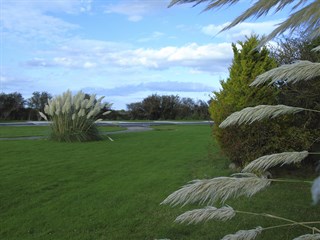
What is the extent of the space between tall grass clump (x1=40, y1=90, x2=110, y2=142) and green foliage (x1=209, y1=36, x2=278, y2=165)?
375 inches

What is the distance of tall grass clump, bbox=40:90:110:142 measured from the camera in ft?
61.9

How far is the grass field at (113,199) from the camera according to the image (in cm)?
589

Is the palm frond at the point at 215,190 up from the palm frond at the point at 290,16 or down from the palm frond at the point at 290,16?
down

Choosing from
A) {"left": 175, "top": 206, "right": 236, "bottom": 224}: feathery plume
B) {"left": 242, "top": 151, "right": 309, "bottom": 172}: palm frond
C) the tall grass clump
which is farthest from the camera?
the tall grass clump

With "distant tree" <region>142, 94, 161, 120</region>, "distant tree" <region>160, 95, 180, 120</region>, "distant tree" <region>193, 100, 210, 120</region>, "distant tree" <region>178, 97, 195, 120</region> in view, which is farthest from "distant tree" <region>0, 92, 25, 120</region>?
"distant tree" <region>193, 100, 210, 120</region>

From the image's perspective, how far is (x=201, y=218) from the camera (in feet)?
10.4

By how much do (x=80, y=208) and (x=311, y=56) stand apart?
664 cm

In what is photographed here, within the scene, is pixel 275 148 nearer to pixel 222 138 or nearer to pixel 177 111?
pixel 222 138

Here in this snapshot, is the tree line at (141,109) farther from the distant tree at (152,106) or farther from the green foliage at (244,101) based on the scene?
the green foliage at (244,101)

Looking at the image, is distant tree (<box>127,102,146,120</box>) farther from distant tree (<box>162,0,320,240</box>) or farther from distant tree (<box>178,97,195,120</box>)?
distant tree (<box>162,0,320,240</box>)

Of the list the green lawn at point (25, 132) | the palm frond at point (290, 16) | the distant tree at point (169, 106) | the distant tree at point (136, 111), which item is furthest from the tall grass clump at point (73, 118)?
the distant tree at point (136, 111)

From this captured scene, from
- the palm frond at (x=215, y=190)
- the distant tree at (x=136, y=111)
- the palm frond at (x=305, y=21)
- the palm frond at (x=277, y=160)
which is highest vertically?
the distant tree at (x=136, y=111)

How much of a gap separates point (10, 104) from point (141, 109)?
15.7 metres

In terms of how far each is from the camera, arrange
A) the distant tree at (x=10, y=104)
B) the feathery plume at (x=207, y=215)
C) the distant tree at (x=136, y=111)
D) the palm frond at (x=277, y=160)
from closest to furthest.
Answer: the feathery plume at (x=207, y=215), the palm frond at (x=277, y=160), the distant tree at (x=10, y=104), the distant tree at (x=136, y=111)
